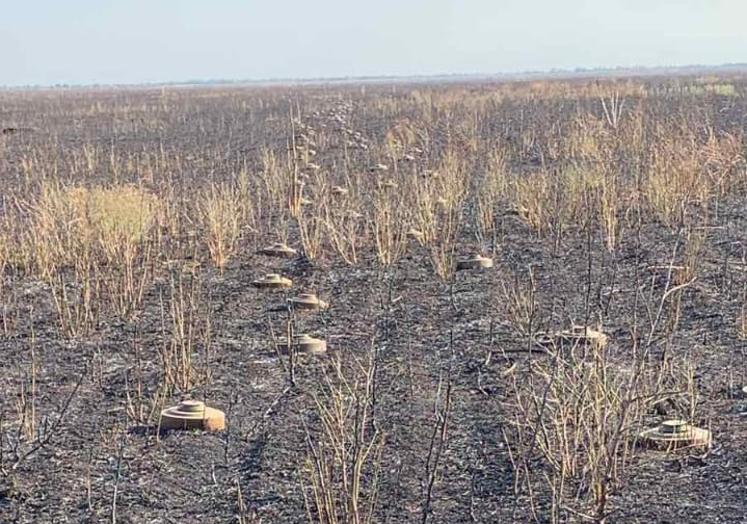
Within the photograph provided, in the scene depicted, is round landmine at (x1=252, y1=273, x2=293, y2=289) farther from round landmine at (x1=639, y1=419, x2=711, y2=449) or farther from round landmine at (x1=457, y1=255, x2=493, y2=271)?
round landmine at (x1=639, y1=419, x2=711, y2=449)

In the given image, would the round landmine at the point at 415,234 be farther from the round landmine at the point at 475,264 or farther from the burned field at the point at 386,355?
the round landmine at the point at 475,264

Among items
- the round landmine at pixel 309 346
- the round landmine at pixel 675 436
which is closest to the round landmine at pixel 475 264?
the round landmine at pixel 309 346

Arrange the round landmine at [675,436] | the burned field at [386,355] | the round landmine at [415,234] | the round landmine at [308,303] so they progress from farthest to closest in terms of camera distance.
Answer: the round landmine at [415,234] < the round landmine at [308,303] < the round landmine at [675,436] < the burned field at [386,355]

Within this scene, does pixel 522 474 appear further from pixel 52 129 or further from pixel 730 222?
pixel 52 129

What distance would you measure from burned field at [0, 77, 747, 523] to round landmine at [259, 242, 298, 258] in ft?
0.09

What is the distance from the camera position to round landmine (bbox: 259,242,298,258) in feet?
34.1

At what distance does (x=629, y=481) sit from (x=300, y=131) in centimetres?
2175

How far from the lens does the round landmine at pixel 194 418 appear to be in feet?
17.6

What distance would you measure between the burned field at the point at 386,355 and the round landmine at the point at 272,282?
2 cm

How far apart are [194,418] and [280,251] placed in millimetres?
5106

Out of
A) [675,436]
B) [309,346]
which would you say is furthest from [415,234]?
[675,436]

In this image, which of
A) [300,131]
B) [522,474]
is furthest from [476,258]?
[300,131]

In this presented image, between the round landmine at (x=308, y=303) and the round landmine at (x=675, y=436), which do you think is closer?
the round landmine at (x=675, y=436)

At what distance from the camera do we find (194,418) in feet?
17.6
